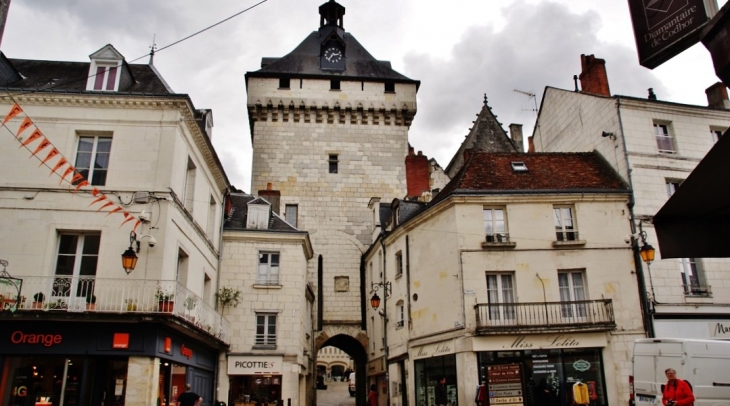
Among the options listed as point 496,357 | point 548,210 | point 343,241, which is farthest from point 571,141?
point 343,241

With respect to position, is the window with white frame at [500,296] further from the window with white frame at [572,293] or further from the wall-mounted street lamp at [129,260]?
the wall-mounted street lamp at [129,260]

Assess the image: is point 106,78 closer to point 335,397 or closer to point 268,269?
point 268,269

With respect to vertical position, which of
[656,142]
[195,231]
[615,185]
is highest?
[656,142]

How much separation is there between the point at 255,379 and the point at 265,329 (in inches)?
67.1

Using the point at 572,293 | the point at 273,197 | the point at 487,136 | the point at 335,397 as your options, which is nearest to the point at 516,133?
the point at 487,136

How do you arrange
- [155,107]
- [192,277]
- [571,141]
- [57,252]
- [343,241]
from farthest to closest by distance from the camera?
1. [343,241]
2. [571,141]
3. [192,277]
4. [155,107]
5. [57,252]

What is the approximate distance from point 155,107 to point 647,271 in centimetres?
1489

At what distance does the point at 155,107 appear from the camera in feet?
47.5

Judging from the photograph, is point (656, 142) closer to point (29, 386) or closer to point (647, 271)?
point (647, 271)

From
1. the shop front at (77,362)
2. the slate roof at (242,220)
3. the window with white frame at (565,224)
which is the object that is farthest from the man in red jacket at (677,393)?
the slate roof at (242,220)

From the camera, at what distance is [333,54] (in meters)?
32.7

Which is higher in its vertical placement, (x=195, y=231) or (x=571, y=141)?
(x=571, y=141)

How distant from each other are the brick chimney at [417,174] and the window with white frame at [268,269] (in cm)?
902

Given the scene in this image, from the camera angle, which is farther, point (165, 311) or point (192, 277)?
point (192, 277)
